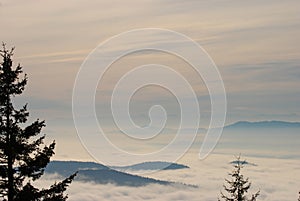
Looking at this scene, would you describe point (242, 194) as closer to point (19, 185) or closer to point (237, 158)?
point (237, 158)

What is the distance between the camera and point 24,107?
97.6 ft

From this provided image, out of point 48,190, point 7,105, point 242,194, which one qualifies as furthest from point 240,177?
point 7,105

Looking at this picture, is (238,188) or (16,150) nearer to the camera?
(16,150)

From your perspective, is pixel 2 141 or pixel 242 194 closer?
pixel 2 141

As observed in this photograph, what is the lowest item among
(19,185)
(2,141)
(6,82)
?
(19,185)

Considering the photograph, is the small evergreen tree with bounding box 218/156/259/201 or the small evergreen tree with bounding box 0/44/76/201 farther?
the small evergreen tree with bounding box 218/156/259/201

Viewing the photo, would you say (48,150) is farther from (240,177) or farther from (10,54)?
(240,177)

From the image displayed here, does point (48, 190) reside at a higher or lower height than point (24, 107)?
lower

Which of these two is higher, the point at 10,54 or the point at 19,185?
the point at 10,54

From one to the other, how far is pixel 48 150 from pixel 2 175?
107 inches

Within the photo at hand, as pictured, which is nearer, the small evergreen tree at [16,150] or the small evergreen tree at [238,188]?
the small evergreen tree at [16,150]

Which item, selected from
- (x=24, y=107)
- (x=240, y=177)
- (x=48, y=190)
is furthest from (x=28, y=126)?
(x=240, y=177)

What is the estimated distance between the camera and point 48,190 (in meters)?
31.0

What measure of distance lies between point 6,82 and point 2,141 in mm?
2960
